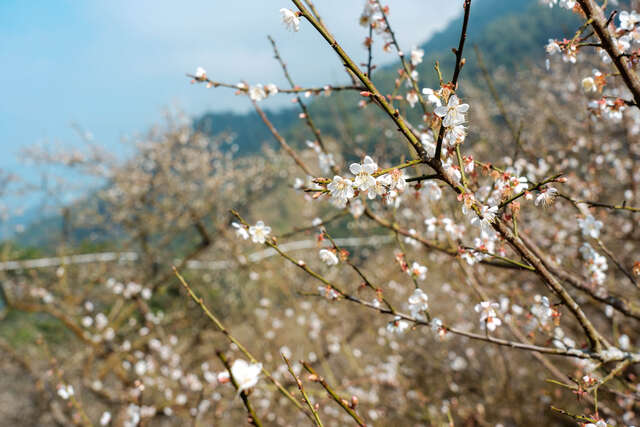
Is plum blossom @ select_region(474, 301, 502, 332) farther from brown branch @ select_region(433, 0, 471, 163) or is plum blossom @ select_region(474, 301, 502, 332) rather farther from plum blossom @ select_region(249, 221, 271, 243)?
plum blossom @ select_region(249, 221, 271, 243)

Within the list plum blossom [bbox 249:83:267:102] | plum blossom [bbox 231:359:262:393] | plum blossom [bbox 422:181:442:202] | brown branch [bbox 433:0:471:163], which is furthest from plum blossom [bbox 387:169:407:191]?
plum blossom [bbox 249:83:267:102]

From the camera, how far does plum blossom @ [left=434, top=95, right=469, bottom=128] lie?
2.91ft

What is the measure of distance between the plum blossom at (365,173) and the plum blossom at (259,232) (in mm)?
632

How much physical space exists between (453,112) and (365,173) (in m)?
0.29

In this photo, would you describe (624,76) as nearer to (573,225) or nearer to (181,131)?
(573,225)

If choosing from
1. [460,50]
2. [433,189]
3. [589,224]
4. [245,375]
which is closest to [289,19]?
[460,50]

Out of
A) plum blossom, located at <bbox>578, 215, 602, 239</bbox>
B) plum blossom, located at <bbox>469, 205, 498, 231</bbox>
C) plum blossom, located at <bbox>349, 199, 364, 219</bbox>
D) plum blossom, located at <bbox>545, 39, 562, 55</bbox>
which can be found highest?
plum blossom, located at <bbox>578, 215, 602, 239</bbox>

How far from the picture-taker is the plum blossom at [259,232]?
1468mm

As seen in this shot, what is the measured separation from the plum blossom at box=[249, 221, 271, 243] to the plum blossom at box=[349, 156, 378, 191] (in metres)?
0.63

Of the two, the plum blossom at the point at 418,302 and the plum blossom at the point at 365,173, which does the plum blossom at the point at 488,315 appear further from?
the plum blossom at the point at 365,173

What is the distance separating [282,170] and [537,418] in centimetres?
974

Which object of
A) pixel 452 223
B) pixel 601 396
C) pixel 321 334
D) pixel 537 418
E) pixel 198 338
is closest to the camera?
pixel 452 223

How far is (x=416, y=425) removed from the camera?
4.62 m

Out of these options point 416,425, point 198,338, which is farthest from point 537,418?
point 198,338
